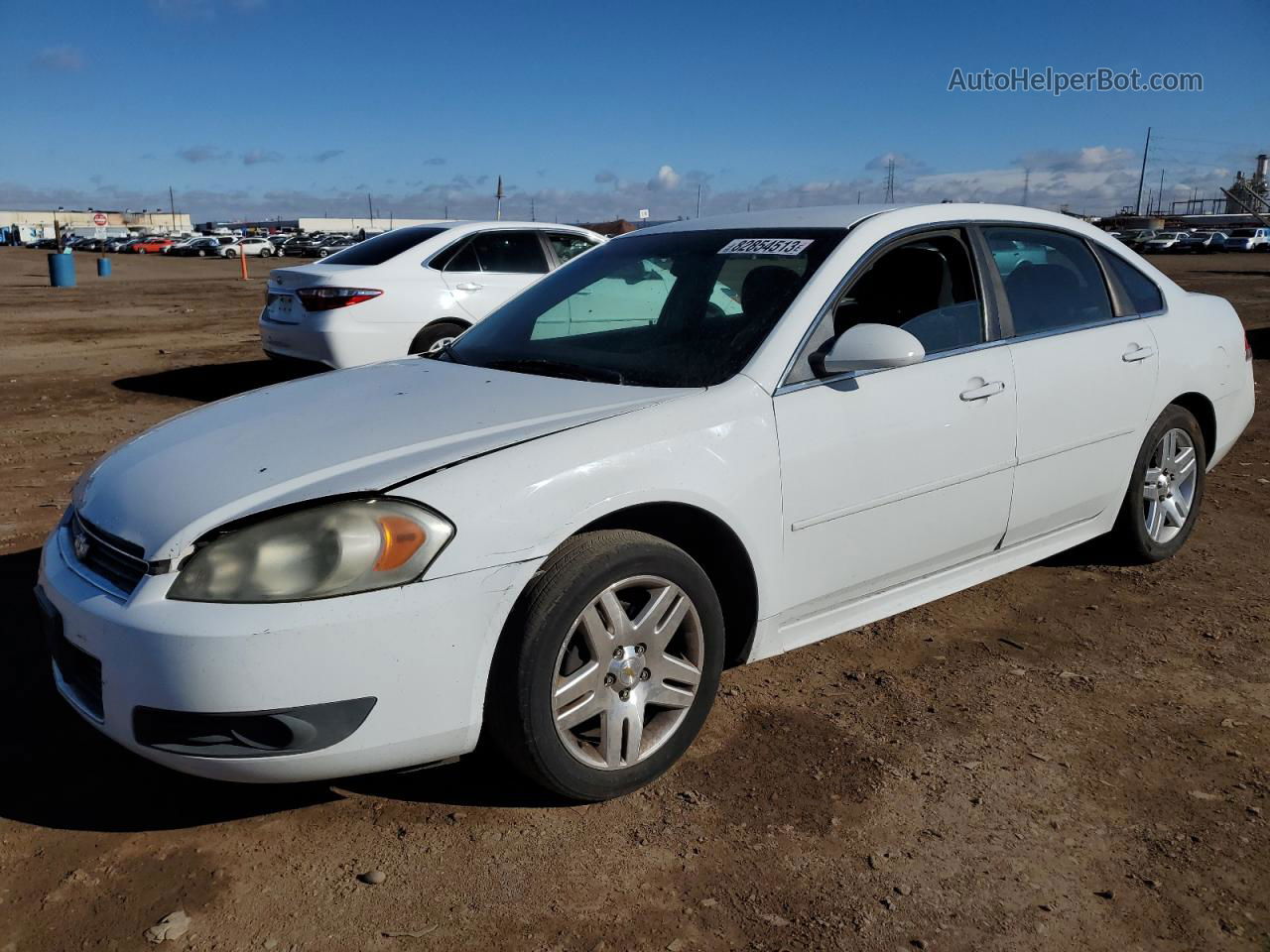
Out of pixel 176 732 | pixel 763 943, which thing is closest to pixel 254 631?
pixel 176 732

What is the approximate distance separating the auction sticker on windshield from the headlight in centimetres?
165

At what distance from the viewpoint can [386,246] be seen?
29.9ft

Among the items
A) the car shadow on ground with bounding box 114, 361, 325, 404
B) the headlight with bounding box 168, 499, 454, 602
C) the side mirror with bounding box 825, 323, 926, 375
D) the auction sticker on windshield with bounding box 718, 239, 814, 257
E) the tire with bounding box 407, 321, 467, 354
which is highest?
the auction sticker on windshield with bounding box 718, 239, 814, 257

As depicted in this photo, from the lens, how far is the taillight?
27.6ft

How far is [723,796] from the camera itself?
289cm

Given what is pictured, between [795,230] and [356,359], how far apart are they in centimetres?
554

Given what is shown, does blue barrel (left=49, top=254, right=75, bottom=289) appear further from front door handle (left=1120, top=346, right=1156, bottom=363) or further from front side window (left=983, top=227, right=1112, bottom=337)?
front door handle (left=1120, top=346, right=1156, bottom=363)

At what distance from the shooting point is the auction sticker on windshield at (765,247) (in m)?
3.51

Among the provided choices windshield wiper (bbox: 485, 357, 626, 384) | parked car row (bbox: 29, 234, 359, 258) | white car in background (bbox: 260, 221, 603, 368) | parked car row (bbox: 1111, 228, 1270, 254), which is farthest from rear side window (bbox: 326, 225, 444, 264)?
parked car row (bbox: 1111, 228, 1270, 254)

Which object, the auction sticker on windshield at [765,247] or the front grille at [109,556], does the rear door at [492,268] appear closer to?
the auction sticker on windshield at [765,247]

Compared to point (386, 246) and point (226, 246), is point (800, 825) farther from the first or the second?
point (226, 246)

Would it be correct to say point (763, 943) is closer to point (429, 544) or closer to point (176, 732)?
point (429, 544)

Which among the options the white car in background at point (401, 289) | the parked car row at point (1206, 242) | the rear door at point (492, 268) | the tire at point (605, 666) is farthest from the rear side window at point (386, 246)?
the parked car row at point (1206, 242)

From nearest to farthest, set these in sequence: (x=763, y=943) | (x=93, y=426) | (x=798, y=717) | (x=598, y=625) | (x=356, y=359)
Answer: (x=763, y=943) → (x=598, y=625) → (x=798, y=717) → (x=93, y=426) → (x=356, y=359)
